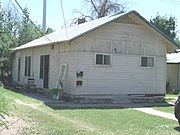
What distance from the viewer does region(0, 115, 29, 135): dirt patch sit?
919 cm

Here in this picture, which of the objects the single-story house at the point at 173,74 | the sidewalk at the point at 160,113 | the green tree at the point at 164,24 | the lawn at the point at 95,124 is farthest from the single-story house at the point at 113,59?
the green tree at the point at 164,24

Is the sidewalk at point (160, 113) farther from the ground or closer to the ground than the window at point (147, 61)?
closer to the ground

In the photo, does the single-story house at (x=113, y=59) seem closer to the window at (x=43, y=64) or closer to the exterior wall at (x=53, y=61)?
the exterior wall at (x=53, y=61)

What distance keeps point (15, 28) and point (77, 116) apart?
98.9 feet

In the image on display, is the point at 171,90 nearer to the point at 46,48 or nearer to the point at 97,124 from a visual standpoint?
the point at 46,48

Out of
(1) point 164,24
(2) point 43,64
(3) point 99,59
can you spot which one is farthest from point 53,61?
(1) point 164,24

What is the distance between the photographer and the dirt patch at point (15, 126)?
919cm

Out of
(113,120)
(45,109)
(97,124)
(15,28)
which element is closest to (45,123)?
(97,124)

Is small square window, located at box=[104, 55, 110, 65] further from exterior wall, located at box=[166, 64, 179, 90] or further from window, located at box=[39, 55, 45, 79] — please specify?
exterior wall, located at box=[166, 64, 179, 90]

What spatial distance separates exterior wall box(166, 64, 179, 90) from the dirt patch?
1991 centimetres

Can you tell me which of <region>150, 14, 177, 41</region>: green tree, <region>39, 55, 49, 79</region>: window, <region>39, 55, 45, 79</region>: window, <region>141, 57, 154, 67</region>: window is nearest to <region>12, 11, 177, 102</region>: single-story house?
<region>141, 57, 154, 67</region>: window

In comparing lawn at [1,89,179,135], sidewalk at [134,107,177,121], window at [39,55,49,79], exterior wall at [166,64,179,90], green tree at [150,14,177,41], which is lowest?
sidewalk at [134,107,177,121]

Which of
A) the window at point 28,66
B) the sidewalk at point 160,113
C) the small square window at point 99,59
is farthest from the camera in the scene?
the window at point 28,66

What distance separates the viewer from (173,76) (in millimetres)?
29953
